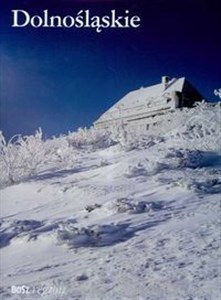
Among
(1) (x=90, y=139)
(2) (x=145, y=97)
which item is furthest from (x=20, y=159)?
(2) (x=145, y=97)

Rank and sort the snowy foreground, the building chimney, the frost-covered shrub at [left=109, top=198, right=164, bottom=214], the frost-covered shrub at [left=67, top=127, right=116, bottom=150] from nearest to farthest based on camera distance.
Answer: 1. the snowy foreground
2. the frost-covered shrub at [left=109, top=198, right=164, bottom=214]
3. the building chimney
4. the frost-covered shrub at [left=67, top=127, right=116, bottom=150]

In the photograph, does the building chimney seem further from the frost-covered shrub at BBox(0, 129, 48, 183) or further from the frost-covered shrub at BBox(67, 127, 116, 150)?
the frost-covered shrub at BBox(0, 129, 48, 183)

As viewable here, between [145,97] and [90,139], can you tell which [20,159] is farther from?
[145,97]

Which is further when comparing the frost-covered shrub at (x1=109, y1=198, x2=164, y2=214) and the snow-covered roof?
the snow-covered roof

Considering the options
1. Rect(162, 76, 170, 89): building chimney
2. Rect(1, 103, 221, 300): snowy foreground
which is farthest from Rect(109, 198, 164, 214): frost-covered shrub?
Rect(162, 76, 170, 89): building chimney

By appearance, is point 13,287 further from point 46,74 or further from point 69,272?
point 46,74

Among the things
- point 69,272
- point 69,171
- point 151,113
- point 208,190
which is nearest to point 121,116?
point 151,113

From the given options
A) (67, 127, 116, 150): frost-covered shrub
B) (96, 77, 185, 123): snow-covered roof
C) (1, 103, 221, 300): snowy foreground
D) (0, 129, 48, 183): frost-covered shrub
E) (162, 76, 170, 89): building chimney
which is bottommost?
(1, 103, 221, 300): snowy foreground
